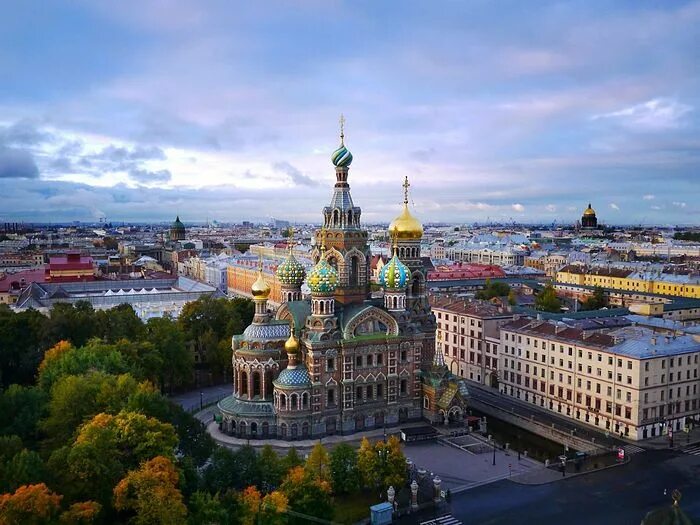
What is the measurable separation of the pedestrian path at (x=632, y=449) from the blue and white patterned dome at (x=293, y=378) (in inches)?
1054

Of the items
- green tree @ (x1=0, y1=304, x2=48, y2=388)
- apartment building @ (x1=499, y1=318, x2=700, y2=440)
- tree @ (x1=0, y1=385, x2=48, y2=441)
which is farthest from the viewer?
green tree @ (x1=0, y1=304, x2=48, y2=388)

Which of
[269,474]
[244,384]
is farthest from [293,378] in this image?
[269,474]

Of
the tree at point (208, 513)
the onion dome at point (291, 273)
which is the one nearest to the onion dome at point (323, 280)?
the onion dome at point (291, 273)

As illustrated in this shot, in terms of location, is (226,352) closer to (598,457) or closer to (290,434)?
(290,434)

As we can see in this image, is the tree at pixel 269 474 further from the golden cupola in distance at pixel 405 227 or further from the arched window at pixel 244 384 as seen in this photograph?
the golden cupola in distance at pixel 405 227

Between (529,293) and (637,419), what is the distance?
60172mm

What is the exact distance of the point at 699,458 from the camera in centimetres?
5066

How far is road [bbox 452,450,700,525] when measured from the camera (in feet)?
134

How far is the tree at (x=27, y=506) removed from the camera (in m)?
29.5

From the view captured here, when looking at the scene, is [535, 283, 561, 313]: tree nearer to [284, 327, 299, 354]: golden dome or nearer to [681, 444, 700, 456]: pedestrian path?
[681, 444, 700, 456]: pedestrian path

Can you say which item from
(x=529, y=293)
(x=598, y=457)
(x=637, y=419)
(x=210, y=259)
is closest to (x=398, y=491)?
(x=598, y=457)

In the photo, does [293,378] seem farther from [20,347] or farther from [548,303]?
[548,303]

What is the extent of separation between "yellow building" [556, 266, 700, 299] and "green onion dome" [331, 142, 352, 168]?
73.0 metres

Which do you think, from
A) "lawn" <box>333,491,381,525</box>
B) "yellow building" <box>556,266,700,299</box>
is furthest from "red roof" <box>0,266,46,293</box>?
"yellow building" <box>556,266,700,299</box>
